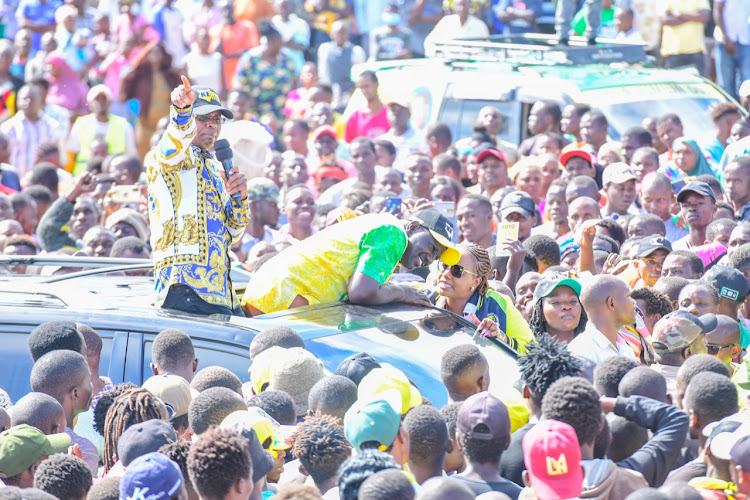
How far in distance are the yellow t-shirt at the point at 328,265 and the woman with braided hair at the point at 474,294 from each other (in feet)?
1.08

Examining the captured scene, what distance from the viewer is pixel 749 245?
7.35 meters

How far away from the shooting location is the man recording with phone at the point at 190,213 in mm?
6207

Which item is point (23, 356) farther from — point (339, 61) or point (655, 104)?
point (339, 61)

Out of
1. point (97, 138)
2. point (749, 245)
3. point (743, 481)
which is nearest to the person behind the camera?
point (743, 481)

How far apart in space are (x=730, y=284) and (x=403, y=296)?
1.92 m

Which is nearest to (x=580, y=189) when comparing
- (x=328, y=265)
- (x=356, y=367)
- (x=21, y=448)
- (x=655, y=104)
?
(x=655, y=104)

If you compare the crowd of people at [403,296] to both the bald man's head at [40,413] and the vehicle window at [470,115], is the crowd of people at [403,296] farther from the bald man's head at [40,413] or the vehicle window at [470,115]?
the vehicle window at [470,115]

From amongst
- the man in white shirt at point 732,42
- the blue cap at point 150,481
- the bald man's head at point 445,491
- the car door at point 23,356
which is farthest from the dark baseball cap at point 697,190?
the man in white shirt at point 732,42

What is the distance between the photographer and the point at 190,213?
20.7ft

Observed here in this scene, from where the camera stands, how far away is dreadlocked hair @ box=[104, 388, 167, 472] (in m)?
4.80

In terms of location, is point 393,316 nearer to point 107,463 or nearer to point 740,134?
point 107,463

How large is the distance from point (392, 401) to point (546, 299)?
73.0 inches

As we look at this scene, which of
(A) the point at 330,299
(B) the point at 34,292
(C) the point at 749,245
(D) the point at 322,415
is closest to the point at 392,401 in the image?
(D) the point at 322,415

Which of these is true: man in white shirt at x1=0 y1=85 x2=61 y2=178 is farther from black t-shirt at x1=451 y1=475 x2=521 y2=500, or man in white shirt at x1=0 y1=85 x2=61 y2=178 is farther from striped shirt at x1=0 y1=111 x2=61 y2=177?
black t-shirt at x1=451 y1=475 x2=521 y2=500
